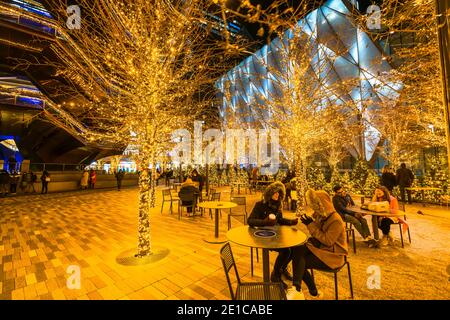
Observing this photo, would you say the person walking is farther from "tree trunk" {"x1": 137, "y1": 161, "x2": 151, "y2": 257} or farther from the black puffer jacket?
the black puffer jacket

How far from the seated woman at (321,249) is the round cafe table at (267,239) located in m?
0.22

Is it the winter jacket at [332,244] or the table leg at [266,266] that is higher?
the winter jacket at [332,244]

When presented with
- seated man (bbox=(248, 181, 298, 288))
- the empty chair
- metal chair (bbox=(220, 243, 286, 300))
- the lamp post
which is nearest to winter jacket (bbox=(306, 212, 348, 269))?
seated man (bbox=(248, 181, 298, 288))

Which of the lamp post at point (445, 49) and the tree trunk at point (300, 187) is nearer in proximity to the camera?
the lamp post at point (445, 49)

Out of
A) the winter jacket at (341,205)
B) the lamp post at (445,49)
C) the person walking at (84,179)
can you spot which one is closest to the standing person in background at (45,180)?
the person walking at (84,179)

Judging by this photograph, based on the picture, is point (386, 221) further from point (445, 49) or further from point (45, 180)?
point (45, 180)

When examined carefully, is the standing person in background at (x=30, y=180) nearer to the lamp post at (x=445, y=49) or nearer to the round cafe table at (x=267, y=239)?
the round cafe table at (x=267, y=239)

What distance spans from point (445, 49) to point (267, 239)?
2526mm

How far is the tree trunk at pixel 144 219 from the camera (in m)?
3.92

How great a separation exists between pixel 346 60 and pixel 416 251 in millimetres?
19466

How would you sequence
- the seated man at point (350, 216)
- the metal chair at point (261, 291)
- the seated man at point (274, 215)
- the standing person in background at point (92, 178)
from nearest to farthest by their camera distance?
the metal chair at point (261, 291)
the seated man at point (274, 215)
the seated man at point (350, 216)
the standing person in background at point (92, 178)

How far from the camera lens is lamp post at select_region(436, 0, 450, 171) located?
1.72 m

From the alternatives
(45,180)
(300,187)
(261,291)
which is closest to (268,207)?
(261,291)

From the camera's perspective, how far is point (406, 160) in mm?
13742
